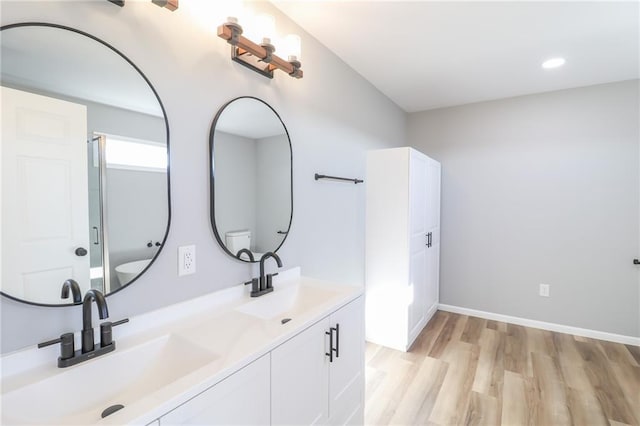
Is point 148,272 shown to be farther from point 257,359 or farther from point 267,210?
point 267,210

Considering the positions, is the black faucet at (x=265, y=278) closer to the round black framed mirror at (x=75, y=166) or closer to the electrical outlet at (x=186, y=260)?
the electrical outlet at (x=186, y=260)

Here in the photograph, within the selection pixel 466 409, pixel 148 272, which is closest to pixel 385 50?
pixel 148 272

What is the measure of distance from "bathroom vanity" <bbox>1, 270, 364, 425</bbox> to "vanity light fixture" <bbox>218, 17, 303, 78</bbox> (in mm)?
1179

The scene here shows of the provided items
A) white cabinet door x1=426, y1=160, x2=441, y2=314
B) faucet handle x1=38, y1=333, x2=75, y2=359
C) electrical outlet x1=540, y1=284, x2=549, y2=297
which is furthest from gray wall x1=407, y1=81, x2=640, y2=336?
faucet handle x1=38, y1=333, x2=75, y2=359

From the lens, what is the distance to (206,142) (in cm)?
136

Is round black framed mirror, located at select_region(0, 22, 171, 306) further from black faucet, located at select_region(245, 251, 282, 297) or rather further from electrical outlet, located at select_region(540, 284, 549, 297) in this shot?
electrical outlet, located at select_region(540, 284, 549, 297)

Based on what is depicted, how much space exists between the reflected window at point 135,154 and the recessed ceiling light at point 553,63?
300 cm

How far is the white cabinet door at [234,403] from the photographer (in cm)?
77

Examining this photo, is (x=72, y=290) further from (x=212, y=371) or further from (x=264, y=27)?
(x=264, y=27)

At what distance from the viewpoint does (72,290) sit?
0.92 m

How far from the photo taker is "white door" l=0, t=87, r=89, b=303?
2.70 feet

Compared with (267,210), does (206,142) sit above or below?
above

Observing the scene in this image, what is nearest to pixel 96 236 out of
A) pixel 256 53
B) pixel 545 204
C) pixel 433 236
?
pixel 256 53

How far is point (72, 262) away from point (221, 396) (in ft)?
2.14
